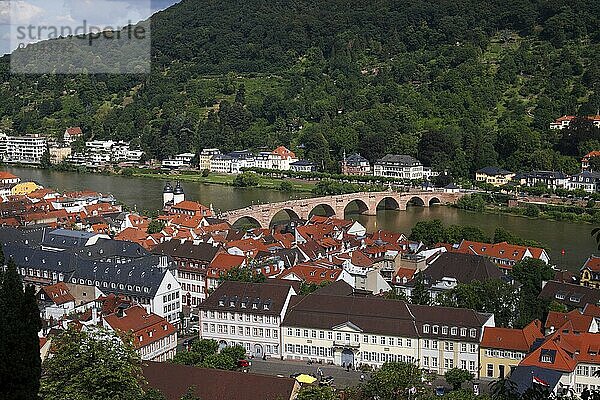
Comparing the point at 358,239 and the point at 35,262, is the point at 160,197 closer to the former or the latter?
the point at 358,239

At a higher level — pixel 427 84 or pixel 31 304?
pixel 427 84

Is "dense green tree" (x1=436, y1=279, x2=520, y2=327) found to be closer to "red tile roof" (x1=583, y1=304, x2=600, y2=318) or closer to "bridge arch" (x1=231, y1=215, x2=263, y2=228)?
"red tile roof" (x1=583, y1=304, x2=600, y2=318)

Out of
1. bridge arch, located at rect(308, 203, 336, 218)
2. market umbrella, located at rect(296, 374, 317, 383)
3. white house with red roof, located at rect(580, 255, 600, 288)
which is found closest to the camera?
market umbrella, located at rect(296, 374, 317, 383)

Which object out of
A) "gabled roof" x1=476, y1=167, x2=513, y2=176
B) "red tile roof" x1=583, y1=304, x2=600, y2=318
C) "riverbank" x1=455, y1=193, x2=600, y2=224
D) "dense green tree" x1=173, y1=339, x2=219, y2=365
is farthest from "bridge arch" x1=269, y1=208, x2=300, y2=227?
"dense green tree" x1=173, y1=339, x2=219, y2=365

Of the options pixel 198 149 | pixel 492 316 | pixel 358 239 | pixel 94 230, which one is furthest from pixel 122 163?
pixel 492 316

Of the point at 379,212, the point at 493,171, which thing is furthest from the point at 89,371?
the point at 493,171

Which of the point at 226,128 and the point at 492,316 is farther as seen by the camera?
the point at 226,128

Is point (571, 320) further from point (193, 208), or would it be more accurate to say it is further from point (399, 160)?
point (399, 160)
